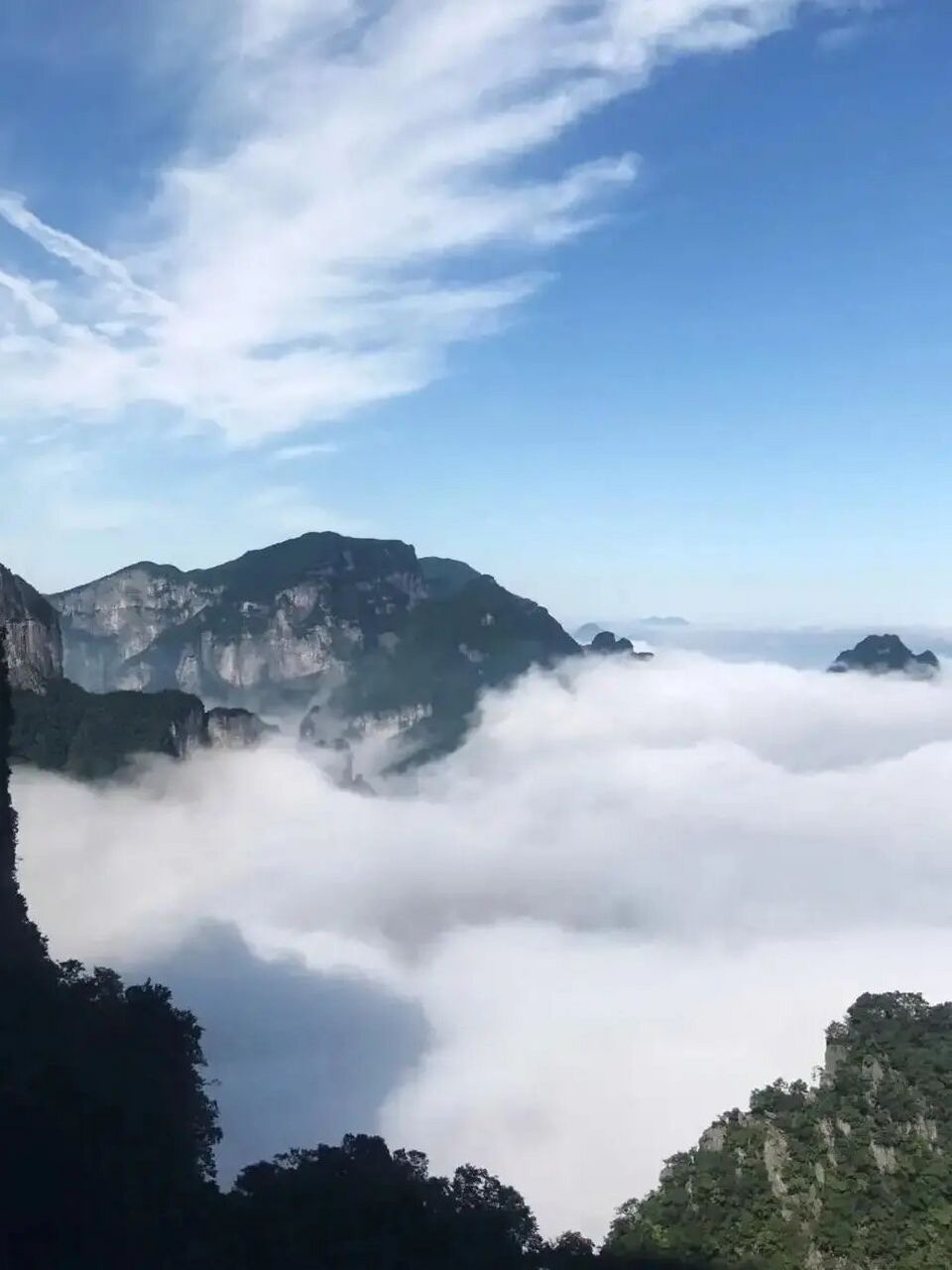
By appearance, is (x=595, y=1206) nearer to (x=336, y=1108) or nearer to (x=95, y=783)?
(x=336, y=1108)

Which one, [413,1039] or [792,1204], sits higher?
[413,1039]

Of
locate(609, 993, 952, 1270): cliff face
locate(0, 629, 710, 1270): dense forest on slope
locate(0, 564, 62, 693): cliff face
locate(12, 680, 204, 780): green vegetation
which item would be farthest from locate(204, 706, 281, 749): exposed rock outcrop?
locate(609, 993, 952, 1270): cliff face

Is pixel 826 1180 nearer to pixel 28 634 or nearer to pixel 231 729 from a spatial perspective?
pixel 28 634

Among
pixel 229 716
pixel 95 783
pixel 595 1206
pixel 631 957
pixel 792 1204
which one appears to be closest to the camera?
pixel 792 1204

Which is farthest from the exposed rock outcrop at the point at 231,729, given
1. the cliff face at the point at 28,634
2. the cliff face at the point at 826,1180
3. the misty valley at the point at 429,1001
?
the cliff face at the point at 826,1180

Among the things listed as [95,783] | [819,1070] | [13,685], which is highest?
[13,685]

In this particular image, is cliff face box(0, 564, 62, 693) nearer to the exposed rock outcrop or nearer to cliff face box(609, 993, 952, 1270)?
the exposed rock outcrop

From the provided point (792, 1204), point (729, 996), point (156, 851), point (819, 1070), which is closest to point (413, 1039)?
point (729, 996)
